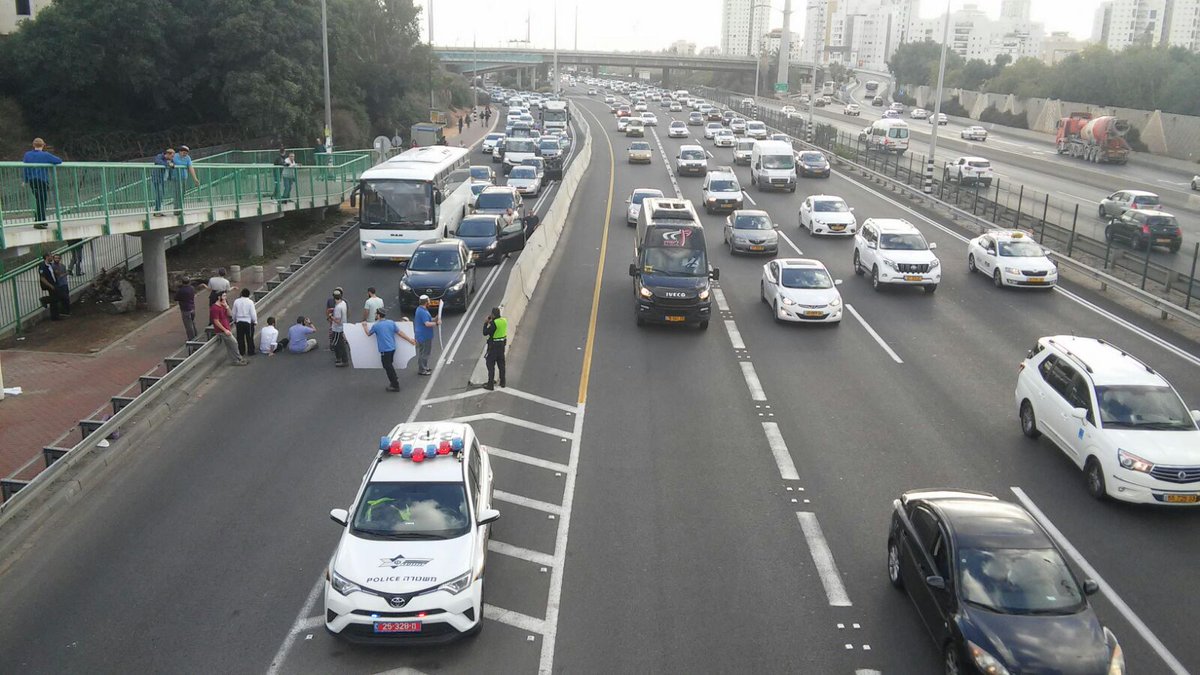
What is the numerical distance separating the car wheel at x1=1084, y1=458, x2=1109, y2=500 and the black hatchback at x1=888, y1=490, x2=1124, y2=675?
3745 mm

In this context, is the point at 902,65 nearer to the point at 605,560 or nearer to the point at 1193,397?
the point at 1193,397

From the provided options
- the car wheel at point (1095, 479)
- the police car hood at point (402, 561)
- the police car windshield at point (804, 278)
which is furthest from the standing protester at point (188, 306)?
the car wheel at point (1095, 479)

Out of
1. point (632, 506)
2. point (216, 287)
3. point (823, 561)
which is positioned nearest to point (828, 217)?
point (216, 287)

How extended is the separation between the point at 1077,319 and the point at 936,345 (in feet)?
16.5

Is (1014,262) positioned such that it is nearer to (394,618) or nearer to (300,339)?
(300,339)

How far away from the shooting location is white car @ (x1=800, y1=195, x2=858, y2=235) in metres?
36.2

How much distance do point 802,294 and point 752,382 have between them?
16.9 ft

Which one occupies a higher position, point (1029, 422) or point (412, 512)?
point (412, 512)

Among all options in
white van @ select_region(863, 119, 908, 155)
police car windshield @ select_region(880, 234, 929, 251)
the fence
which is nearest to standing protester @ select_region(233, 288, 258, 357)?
police car windshield @ select_region(880, 234, 929, 251)

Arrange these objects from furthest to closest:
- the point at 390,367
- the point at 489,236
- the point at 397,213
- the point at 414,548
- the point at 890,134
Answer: the point at 890,134
the point at 489,236
the point at 397,213
the point at 390,367
the point at 414,548

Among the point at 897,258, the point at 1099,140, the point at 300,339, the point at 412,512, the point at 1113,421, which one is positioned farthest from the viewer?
the point at 1099,140

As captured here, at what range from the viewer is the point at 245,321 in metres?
21.7

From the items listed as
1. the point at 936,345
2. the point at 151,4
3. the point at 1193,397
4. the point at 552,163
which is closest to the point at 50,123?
the point at 151,4

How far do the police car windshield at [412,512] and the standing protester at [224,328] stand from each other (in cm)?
1112
